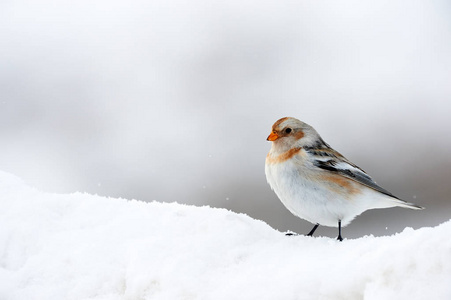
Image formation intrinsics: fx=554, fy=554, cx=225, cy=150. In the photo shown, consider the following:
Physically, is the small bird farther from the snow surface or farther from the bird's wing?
the snow surface

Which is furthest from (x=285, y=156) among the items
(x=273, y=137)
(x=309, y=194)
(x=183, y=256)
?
(x=183, y=256)

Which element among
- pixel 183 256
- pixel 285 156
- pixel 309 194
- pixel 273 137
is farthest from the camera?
pixel 273 137

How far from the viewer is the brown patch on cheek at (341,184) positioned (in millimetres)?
3988

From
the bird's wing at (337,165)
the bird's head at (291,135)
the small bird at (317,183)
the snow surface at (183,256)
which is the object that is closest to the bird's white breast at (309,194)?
the small bird at (317,183)

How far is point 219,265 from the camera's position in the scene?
8.05ft

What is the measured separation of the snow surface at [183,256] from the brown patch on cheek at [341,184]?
112 centimetres

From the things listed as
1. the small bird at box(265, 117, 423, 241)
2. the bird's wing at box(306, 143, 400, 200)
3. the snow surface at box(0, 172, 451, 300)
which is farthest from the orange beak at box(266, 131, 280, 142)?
the snow surface at box(0, 172, 451, 300)

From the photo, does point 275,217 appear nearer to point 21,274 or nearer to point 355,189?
point 355,189

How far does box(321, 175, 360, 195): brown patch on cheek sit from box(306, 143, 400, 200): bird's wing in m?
0.07

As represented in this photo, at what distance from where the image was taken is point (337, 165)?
422 centimetres

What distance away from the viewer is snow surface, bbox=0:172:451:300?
199cm

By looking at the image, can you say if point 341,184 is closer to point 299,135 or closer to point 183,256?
point 299,135

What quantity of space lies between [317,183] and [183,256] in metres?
1.73

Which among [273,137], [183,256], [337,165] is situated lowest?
[183,256]
